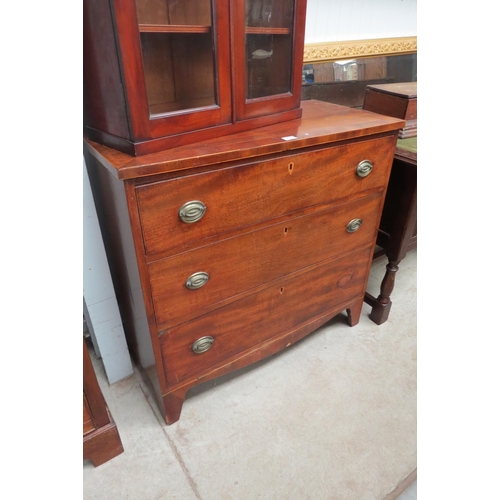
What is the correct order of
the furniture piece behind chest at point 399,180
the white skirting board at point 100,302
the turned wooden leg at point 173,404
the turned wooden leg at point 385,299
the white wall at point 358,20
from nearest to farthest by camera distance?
the white skirting board at point 100,302 < the turned wooden leg at point 173,404 < the furniture piece behind chest at point 399,180 < the turned wooden leg at point 385,299 < the white wall at point 358,20

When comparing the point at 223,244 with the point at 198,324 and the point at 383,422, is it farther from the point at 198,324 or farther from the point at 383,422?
the point at 383,422

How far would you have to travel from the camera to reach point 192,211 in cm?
92

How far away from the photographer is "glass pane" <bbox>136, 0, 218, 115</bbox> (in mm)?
865

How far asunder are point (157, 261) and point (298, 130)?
56 centimetres

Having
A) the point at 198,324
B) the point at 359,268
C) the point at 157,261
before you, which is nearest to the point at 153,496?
the point at 198,324

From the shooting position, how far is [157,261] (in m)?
0.95

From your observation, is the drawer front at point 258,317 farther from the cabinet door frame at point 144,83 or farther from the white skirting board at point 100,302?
the cabinet door frame at point 144,83

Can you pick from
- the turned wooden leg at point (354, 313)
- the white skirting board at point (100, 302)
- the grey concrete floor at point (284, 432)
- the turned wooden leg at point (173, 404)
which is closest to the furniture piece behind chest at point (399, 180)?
the turned wooden leg at point (354, 313)

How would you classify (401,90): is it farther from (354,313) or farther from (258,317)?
(258,317)

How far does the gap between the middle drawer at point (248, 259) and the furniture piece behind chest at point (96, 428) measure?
0.26 metres

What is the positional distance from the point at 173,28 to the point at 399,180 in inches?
40.4

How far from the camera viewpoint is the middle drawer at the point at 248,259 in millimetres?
1013

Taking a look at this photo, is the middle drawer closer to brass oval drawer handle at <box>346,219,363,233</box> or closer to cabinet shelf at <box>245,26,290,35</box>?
brass oval drawer handle at <box>346,219,363,233</box>

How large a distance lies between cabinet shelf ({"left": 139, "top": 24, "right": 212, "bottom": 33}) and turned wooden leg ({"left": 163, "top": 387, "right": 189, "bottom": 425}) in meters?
1.06
